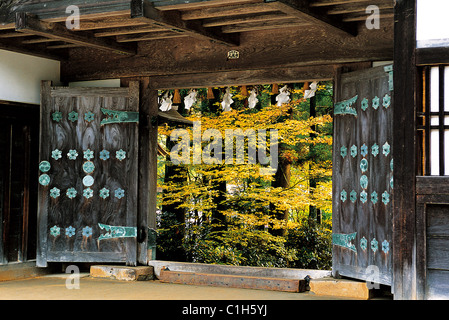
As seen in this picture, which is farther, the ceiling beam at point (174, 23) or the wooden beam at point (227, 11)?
the wooden beam at point (227, 11)

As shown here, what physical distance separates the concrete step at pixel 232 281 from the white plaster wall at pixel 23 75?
9.13ft

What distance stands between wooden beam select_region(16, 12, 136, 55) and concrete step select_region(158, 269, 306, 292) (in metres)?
2.79

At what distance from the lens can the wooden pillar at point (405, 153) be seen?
4.71 metres

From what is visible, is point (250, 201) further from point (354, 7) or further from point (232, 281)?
point (354, 7)

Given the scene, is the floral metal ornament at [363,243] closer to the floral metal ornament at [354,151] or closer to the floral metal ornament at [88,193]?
the floral metal ornament at [354,151]

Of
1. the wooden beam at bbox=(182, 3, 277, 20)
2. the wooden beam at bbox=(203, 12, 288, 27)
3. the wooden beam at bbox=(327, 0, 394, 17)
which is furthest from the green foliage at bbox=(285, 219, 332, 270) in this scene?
the wooden beam at bbox=(182, 3, 277, 20)

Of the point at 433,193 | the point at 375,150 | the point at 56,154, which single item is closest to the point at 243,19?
the point at 375,150

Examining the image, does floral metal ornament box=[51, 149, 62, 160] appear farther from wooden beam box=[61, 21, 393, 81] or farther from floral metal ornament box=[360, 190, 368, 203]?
floral metal ornament box=[360, 190, 368, 203]

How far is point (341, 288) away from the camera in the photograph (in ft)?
21.0

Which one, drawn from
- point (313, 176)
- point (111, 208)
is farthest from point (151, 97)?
point (313, 176)

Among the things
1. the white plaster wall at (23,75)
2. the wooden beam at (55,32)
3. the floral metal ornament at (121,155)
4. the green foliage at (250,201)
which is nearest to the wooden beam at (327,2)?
the wooden beam at (55,32)

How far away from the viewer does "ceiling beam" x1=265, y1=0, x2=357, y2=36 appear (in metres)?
5.31

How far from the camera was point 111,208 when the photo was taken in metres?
7.66

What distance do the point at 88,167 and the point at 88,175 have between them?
0.10 meters
